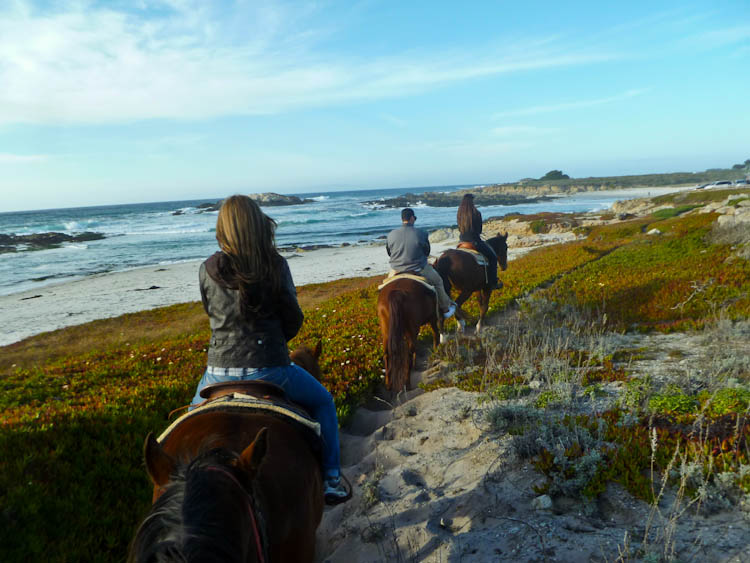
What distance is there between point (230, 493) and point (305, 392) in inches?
74.9

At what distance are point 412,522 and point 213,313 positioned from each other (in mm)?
2719

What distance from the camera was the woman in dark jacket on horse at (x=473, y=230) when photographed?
10734 millimetres

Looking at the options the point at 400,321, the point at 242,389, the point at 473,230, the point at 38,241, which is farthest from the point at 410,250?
the point at 38,241

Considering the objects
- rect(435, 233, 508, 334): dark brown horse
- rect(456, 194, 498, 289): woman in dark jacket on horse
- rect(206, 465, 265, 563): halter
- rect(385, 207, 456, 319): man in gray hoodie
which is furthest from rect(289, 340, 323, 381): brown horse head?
rect(456, 194, 498, 289): woman in dark jacket on horse

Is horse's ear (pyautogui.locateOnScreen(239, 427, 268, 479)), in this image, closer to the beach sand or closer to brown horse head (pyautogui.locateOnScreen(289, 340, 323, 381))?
brown horse head (pyautogui.locateOnScreen(289, 340, 323, 381))

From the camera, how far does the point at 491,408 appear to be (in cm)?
552

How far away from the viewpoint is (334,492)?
11.5ft

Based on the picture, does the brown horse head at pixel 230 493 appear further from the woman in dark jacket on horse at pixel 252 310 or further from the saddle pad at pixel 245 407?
the woman in dark jacket on horse at pixel 252 310

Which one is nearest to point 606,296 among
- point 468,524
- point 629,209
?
point 468,524

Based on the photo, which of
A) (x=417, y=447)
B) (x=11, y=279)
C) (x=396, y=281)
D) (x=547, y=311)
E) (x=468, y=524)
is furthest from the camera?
(x=11, y=279)

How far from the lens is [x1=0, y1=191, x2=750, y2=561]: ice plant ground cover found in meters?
3.87

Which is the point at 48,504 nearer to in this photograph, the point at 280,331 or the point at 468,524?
the point at 280,331

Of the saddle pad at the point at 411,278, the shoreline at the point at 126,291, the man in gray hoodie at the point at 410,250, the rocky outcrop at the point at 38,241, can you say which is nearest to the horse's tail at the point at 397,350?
the saddle pad at the point at 411,278

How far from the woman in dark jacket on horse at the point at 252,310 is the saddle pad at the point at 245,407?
353mm
